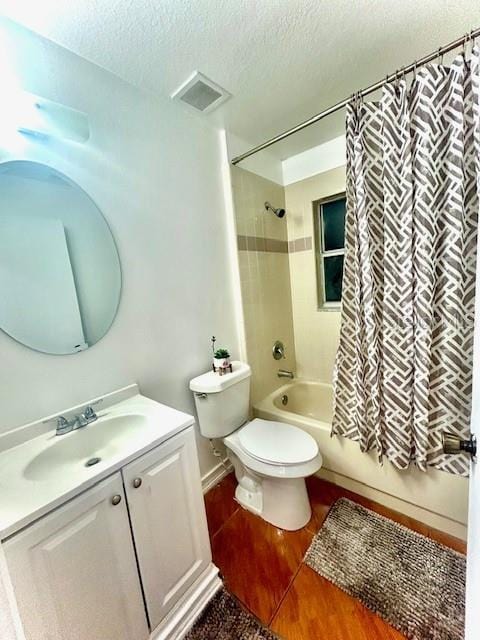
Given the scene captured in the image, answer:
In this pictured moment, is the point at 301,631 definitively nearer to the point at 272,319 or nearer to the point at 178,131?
the point at 272,319

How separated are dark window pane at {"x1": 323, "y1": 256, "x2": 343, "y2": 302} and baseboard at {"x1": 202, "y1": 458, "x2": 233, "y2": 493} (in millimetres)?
1540

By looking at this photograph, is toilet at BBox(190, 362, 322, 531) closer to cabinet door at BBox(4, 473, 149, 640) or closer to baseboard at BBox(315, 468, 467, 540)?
baseboard at BBox(315, 468, 467, 540)

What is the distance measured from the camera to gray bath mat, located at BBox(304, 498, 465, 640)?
102 centimetres

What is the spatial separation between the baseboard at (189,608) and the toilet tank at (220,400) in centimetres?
60

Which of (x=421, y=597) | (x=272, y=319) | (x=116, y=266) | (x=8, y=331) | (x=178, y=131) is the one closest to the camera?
(x=8, y=331)

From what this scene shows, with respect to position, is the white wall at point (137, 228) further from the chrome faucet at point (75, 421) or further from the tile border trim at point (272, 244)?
the tile border trim at point (272, 244)

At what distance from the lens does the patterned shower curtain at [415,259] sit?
1.09 metres

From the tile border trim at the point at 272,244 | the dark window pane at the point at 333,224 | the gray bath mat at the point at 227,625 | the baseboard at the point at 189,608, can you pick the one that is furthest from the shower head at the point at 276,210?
the gray bath mat at the point at 227,625

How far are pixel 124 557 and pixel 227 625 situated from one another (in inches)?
22.8

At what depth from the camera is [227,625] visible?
3.44 feet

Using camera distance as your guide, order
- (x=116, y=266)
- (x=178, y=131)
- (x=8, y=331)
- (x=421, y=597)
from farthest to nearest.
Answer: (x=178, y=131) < (x=116, y=266) < (x=421, y=597) < (x=8, y=331)

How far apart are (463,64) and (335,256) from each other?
4.30 ft

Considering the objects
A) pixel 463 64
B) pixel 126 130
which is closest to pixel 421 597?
pixel 463 64

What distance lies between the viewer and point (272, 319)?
2225 mm
